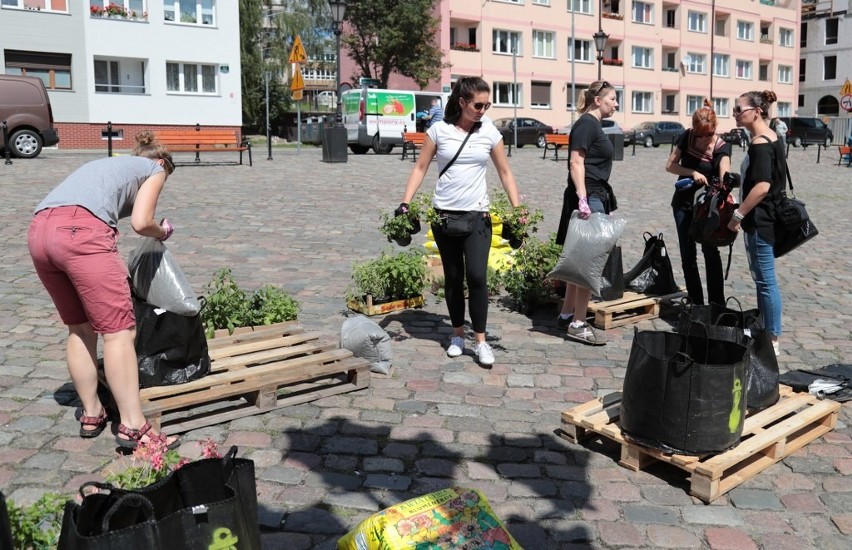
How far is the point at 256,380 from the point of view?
4996 mm

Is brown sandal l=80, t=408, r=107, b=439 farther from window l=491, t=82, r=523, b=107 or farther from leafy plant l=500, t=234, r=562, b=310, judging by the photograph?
window l=491, t=82, r=523, b=107

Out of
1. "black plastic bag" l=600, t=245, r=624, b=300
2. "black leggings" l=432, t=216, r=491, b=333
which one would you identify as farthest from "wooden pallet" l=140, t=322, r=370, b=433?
"black plastic bag" l=600, t=245, r=624, b=300

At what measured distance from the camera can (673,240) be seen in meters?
11.8

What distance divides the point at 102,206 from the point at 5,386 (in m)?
1.90

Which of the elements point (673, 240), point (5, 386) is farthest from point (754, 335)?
point (673, 240)

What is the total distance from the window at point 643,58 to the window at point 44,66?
123 feet

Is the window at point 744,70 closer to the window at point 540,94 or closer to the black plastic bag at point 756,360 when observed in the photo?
the window at point 540,94

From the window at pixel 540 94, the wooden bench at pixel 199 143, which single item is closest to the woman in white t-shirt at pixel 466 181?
the wooden bench at pixel 199 143

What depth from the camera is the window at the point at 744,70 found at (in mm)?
68000

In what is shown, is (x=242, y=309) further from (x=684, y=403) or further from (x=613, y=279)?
(x=684, y=403)

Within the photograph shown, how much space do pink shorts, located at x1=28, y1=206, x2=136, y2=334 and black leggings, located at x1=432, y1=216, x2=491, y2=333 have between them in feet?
7.66

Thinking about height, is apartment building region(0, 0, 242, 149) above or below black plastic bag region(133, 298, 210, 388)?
above

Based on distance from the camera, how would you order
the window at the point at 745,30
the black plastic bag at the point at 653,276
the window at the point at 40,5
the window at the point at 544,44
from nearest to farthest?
the black plastic bag at the point at 653,276
the window at the point at 40,5
the window at the point at 544,44
the window at the point at 745,30

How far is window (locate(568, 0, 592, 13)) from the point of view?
56094 mm
